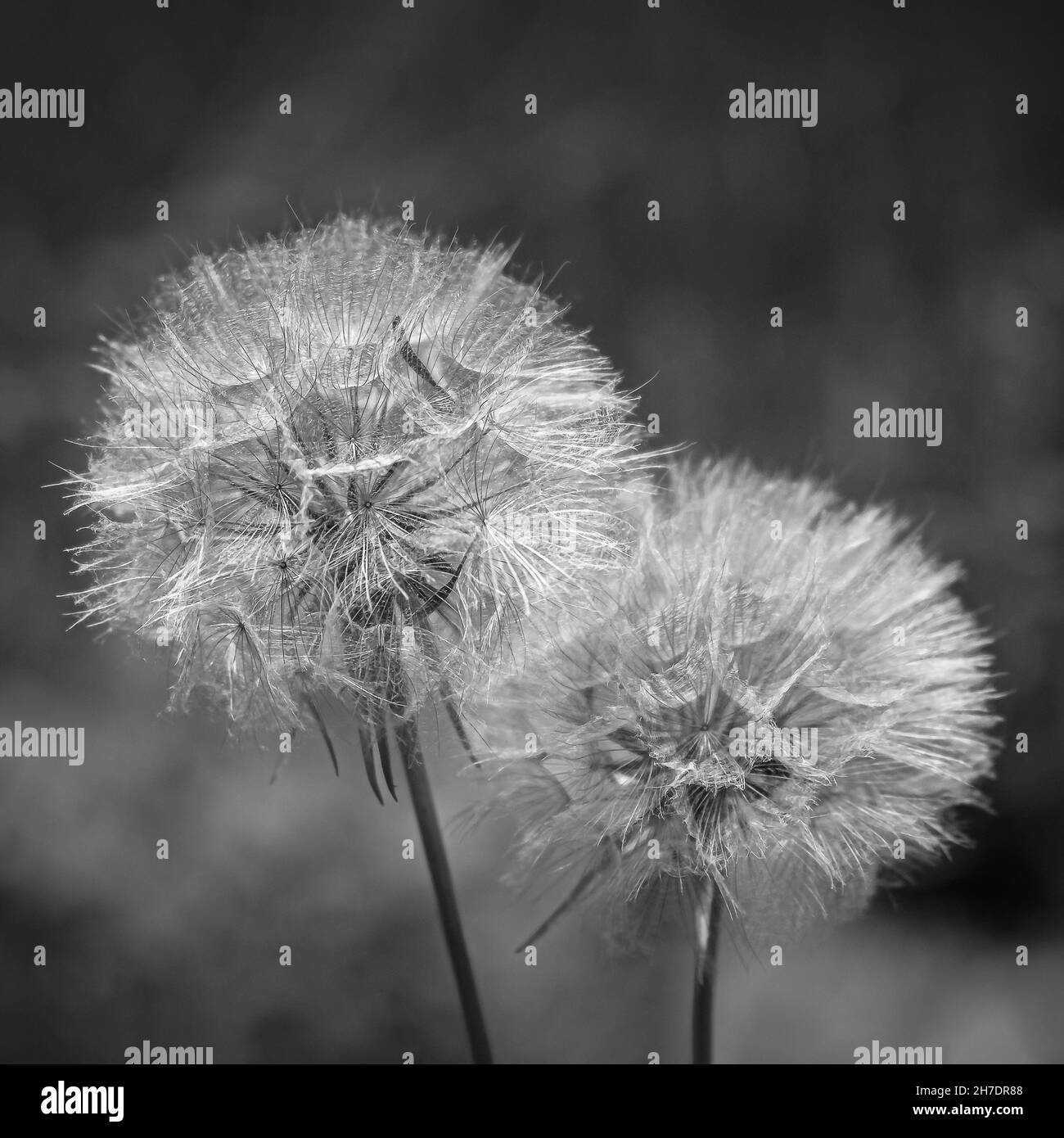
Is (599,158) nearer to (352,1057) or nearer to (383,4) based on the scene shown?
(383,4)

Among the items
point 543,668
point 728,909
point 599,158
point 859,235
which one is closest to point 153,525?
point 543,668
